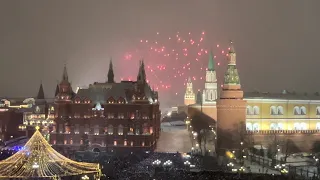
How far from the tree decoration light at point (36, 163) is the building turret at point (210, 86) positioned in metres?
36.1

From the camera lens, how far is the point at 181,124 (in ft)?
255

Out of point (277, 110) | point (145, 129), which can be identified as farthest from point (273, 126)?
point (145, 129)

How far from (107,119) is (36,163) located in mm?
23588

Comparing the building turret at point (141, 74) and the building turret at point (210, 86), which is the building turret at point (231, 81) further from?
the building turret at point (210, 86)

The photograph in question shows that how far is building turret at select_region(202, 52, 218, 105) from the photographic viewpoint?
66.7 metres

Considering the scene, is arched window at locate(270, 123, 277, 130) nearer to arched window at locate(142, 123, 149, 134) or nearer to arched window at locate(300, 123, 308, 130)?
arched window at locate(300, 123, 308, 130)

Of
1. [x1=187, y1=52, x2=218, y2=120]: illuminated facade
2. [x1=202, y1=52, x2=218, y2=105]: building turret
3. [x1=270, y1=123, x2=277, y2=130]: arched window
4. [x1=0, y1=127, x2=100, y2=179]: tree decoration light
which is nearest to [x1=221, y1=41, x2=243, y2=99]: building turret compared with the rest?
[x1=270, y1=123, x2=277, y2=130]: arched window

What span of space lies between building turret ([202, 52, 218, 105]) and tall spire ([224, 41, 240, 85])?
17.4 meters

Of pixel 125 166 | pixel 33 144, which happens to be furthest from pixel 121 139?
pixel 33 144

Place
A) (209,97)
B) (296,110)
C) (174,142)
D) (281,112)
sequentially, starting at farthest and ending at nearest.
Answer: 1. (209,97)
2. (296,110)
3. (281,112)
4. (174,142)

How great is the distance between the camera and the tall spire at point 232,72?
48719 millimetres

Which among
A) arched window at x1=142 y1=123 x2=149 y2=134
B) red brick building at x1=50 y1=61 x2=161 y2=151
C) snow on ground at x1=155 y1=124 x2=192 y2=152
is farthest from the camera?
red brick building at x1=50 y1=61 x2=161 y2=151

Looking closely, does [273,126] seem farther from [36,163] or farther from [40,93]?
[40,93]

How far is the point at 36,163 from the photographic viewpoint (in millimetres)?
29781
